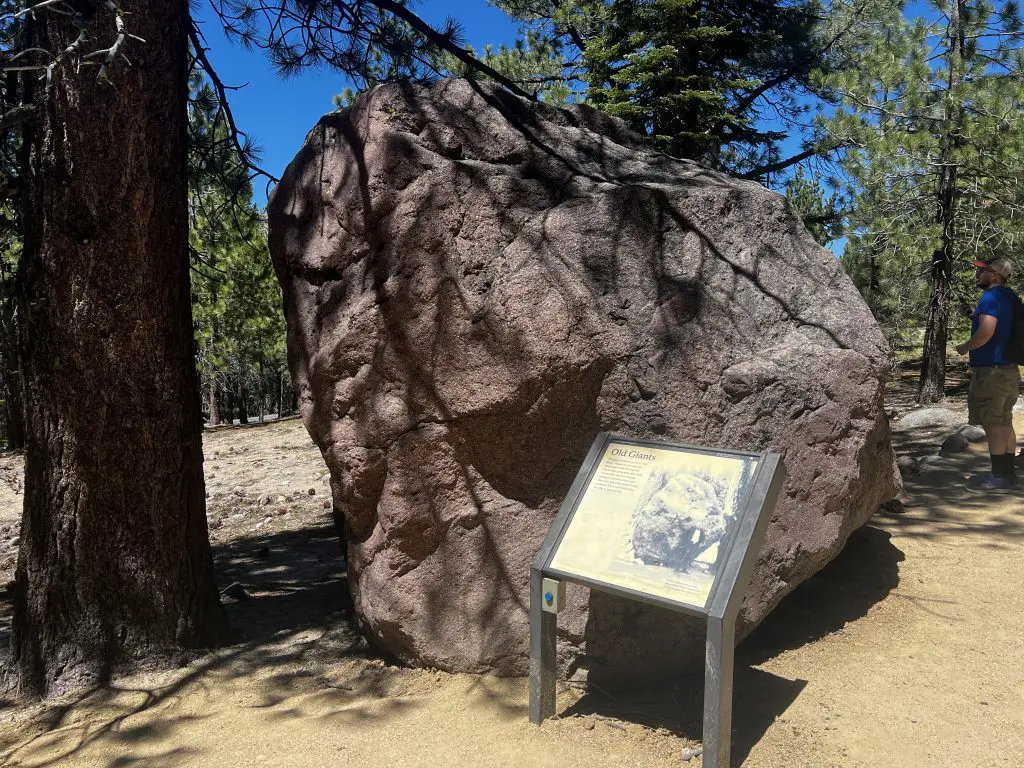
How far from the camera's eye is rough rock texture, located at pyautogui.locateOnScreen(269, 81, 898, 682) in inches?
127

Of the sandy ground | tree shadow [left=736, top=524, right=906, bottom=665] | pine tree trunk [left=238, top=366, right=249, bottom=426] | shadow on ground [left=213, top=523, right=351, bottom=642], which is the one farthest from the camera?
pine tree trunk [left=238, top=366, right=249, bottom=426]

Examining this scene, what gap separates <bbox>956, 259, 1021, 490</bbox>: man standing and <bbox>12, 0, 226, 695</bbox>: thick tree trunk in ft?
16.8

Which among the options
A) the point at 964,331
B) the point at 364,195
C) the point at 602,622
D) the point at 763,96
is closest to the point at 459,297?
the point at 364,195

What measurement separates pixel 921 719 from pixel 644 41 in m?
9.57

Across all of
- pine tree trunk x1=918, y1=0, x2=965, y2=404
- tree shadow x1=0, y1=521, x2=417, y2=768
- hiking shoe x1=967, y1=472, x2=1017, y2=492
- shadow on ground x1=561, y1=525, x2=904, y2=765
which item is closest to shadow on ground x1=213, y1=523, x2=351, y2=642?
tree shadow x1=0, y1=521, x2=417, y2=768

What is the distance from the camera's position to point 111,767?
301 cm

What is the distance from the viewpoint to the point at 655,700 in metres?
3.18

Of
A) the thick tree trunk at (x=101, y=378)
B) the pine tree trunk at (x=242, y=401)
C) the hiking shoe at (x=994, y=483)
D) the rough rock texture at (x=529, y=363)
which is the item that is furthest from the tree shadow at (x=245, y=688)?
the pine tree trunk at (x=242, y=401)

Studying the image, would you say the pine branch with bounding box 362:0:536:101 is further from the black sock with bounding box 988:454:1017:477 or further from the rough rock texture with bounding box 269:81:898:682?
the black sock with bounding box 988:454:1017:477

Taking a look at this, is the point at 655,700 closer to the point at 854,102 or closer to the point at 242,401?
the point at 854,102

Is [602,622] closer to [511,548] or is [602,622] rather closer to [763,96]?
[511,548]

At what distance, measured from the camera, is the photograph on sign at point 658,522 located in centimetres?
253

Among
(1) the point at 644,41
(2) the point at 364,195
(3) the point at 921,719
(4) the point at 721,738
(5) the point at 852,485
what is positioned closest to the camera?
(4) the point at 721,738

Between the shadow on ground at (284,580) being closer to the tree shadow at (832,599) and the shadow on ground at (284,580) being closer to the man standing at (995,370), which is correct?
the tree shadow at (832,599)
